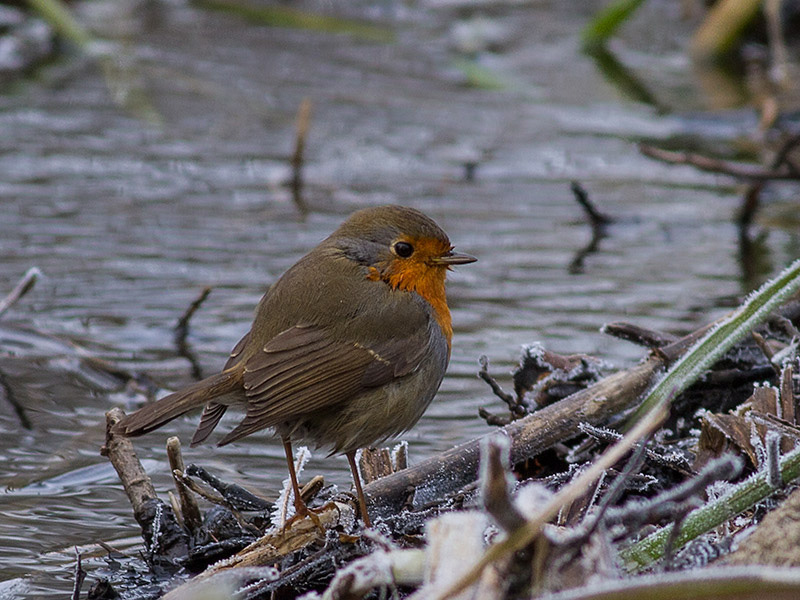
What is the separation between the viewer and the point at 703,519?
2619 mm

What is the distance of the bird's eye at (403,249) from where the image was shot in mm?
4105

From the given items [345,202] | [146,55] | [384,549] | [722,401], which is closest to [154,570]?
[384,549]

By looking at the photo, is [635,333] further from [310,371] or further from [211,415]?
[211,415]

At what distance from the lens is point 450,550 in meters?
2.14

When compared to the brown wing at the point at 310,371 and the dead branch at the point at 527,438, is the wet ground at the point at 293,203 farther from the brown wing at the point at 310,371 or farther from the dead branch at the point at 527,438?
the dead branch at the point at 527,438

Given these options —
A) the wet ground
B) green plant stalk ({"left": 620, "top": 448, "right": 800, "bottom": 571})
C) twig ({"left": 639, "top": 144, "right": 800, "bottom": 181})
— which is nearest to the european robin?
the wet ground

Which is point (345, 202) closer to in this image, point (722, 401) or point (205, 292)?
point (205, 292)

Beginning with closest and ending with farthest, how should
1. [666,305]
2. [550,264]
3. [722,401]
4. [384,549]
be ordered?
[384,549] < [722,401] < [666,305] < [550,264]

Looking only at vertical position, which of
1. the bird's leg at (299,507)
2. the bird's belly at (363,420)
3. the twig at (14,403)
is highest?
the bird's belly at (363,420)

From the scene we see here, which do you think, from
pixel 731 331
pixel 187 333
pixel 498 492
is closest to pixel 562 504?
pixel 498 492

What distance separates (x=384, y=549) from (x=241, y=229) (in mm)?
4463

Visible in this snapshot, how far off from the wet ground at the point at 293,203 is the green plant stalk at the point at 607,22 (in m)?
0.28

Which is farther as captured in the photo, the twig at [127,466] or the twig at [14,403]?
the twig at [14,403]

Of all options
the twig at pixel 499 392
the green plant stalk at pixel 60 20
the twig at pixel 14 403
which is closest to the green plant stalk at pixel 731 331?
the twig at pixel 499 392
